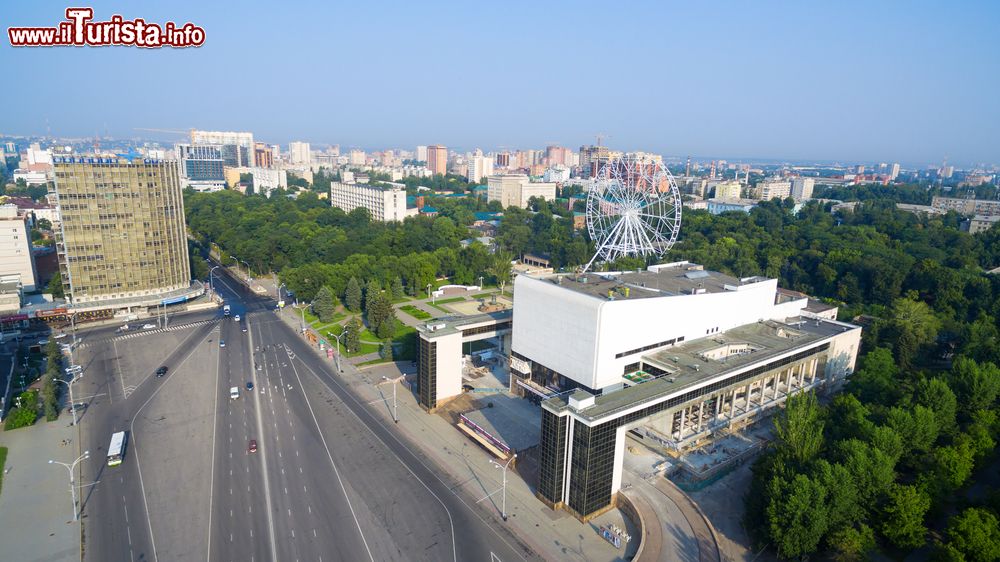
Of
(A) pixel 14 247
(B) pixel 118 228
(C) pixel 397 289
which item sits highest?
(B) pixel 118 228

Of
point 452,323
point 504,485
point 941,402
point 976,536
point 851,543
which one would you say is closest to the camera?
Answer: point 976,536

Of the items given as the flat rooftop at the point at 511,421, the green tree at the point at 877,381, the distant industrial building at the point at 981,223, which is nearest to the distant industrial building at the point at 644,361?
the flat rooftop at the point at 511,421

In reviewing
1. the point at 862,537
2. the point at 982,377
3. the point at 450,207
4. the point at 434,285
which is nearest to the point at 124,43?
the point at 434,285

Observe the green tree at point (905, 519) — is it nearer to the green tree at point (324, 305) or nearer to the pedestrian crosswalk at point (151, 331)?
the green tree at point (324, 305)

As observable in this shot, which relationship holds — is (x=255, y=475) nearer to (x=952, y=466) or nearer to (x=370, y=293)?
(x=370, y=293)

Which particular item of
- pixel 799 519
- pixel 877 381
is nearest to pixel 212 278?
pixel 799 519

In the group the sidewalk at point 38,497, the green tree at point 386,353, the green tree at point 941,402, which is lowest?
the sidewalk at point 38,497

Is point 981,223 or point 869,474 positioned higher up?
point 981,223
